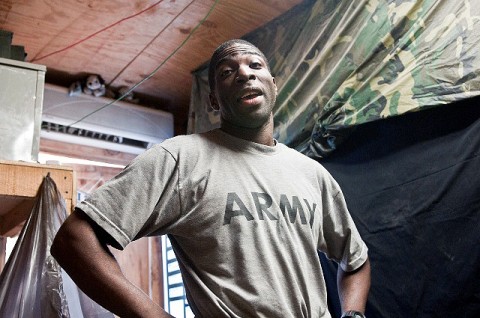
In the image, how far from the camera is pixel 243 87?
4.32ft

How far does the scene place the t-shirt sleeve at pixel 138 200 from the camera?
1040 millimetres

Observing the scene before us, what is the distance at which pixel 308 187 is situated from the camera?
1292mm

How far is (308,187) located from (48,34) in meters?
1.74

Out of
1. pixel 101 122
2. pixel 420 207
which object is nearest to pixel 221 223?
pixel 420 207

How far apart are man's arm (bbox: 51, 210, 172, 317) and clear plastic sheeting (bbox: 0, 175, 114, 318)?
18.0 inches

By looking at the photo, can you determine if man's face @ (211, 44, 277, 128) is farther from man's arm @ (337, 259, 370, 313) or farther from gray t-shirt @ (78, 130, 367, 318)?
man's arm @ (337, 259, 370, 313)

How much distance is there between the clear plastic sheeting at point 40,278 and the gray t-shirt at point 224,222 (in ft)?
1.63

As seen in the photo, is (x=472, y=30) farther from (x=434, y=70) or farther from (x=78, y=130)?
(x=78, y=130)

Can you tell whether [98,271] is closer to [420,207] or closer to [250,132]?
[250,132]

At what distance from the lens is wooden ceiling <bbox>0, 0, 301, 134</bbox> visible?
2.31 metres

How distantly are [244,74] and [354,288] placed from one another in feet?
2.04

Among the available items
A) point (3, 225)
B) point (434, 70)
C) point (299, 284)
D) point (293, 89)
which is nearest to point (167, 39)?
point (293, 89)

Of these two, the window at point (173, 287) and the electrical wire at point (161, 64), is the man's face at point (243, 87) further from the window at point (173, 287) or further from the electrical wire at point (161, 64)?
the window at point (173, 287)

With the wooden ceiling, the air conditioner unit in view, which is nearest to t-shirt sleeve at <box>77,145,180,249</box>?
the wooden ceiling
